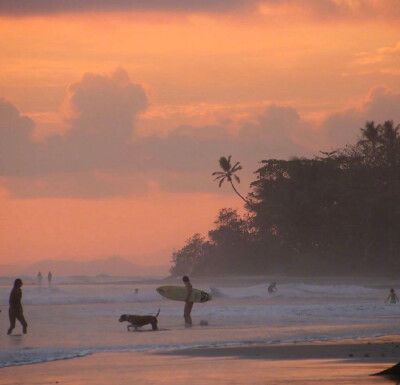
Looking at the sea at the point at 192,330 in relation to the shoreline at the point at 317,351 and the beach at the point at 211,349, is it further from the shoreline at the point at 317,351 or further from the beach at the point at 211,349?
the shoreline at the point at 317,351

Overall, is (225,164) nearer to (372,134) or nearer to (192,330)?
(372,134)

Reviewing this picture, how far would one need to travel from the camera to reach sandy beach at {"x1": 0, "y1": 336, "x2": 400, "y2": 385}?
1644cm

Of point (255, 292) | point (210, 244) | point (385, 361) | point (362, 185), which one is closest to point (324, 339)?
point (385, 361)

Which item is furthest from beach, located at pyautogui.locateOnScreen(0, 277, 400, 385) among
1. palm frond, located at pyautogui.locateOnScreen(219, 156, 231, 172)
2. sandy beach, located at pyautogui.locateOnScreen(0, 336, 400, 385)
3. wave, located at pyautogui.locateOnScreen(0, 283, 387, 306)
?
palm frond, located at pyautogui.locateOnScreen(219, 156, 231, 172)

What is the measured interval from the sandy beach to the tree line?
7608cm

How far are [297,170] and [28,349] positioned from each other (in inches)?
3088

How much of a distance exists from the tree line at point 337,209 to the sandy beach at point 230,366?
76.1m

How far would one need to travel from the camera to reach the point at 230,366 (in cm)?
1866

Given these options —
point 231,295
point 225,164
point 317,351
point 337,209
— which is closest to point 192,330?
point 317,351

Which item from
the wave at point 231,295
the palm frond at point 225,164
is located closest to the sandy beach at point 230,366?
the wave at point 231,295

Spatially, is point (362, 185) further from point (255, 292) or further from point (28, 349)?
point (28, 349)

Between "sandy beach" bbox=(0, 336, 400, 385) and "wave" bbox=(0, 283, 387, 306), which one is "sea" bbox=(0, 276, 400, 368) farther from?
"wave" bbox=(0, 283, 387, 306)

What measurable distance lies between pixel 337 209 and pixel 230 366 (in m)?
82.3

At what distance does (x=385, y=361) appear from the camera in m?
18.8
